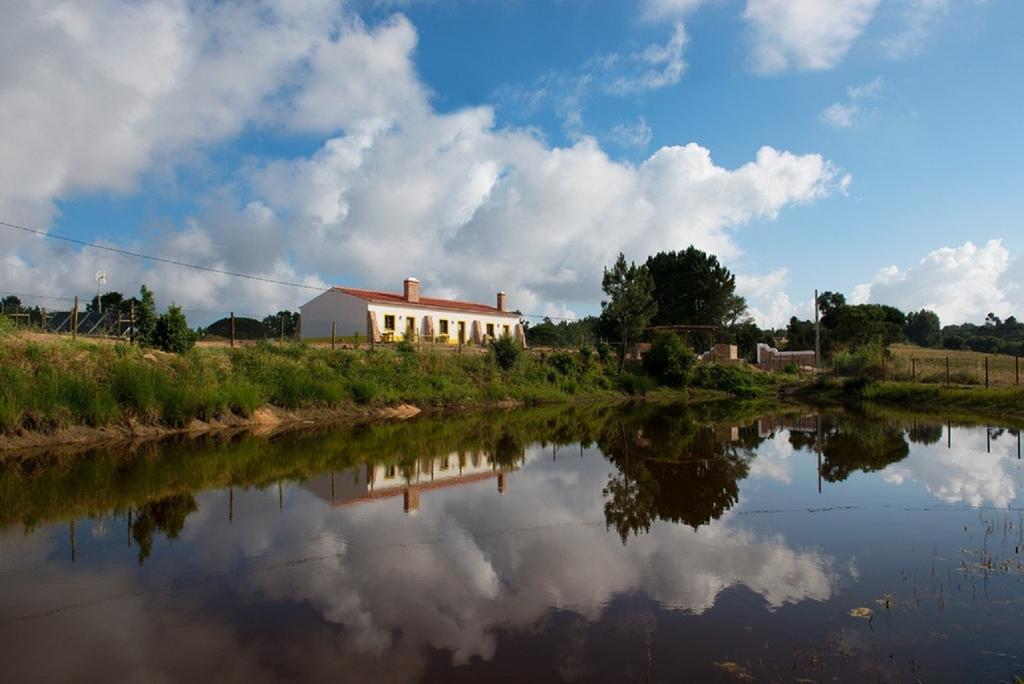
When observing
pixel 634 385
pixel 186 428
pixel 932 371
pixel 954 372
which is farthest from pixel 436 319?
pixel 954 372

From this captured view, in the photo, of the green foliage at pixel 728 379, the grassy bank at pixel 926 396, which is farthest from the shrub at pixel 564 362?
the grassy bank at pixel 926 396

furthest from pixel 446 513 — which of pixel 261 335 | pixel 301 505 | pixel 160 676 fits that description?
pixel 261 335

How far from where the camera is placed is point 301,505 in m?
10.5

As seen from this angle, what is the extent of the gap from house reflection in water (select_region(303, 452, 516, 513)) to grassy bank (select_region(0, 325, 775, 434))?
27.3 ft

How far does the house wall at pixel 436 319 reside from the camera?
3981 centimetres

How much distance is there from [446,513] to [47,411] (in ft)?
40.1

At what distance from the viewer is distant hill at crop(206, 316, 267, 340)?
29.2 meters

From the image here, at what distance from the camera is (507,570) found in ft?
23.6

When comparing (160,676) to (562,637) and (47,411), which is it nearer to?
(562,637)

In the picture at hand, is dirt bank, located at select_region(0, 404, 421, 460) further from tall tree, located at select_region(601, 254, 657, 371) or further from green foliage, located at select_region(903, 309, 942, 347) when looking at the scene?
green foliage, located at select_region(903, 309, 942, 347)

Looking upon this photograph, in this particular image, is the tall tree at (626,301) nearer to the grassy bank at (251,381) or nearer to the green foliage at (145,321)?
the grassy bank at (251,381)

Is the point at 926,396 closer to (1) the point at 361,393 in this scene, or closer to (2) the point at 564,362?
(2) the point at 564,362

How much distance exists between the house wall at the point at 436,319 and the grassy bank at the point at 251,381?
19.7 feet

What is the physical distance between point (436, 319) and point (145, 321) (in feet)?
72.5
